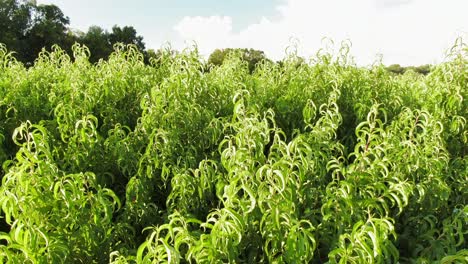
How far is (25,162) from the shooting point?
154 cm

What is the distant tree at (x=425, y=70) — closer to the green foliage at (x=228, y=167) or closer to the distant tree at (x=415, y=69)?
the distant tree at (x=415, y=69)

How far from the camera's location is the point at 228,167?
1734 millimetres

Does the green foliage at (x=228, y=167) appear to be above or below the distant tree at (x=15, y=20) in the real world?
below

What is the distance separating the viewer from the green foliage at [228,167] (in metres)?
1.52

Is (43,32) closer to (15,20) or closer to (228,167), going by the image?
(15,20)

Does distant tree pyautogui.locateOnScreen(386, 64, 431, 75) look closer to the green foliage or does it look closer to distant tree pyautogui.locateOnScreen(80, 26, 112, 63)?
the green foliage

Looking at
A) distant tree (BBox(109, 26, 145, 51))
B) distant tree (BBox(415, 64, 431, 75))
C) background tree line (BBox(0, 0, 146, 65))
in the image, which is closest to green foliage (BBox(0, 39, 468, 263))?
distant tree (BBox(415, 64, 431, 75))

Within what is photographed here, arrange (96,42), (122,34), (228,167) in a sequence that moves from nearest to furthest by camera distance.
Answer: (228,167), (96,42), (122,34)

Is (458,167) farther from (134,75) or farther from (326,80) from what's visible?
(134,75)

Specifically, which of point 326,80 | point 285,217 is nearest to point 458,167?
point 326,80

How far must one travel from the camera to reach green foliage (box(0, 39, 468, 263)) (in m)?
1.52

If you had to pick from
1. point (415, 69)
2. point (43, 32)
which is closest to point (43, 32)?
point (43, 32)

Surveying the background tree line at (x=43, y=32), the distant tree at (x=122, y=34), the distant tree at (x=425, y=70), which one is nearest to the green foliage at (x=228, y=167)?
the distant tree at (x=425, y=70)

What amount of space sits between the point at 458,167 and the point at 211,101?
1.47 meters
